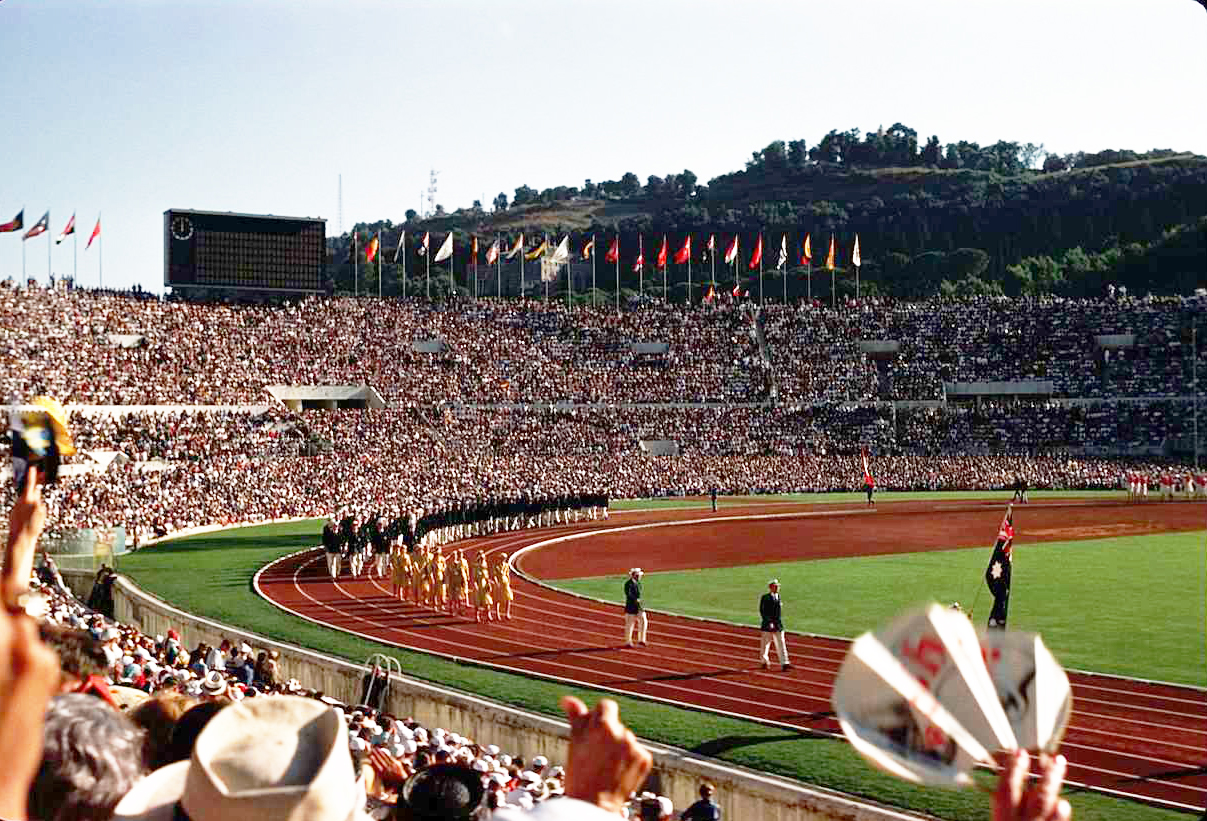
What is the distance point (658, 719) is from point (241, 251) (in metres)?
59.8

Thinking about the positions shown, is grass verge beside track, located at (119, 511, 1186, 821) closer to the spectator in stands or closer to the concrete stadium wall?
the concrete stadium wall

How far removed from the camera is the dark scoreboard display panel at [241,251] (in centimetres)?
6988

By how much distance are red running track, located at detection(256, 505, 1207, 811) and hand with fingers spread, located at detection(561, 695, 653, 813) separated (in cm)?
1074

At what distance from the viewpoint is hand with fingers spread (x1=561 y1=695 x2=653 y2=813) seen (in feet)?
9.37

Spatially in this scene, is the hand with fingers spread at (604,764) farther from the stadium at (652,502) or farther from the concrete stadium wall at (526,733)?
the concrete stadium wall at (526,733)

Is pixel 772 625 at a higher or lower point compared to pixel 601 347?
lower

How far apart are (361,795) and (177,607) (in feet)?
79.8

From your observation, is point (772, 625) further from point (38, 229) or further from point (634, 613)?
point (38, 229)

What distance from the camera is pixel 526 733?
1495cm

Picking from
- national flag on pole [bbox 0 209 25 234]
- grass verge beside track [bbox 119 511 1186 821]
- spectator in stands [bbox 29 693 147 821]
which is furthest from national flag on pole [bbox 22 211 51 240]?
spectator in stands [bbox 29 693 147 821]

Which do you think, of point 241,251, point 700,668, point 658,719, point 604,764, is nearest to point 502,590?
point 700,668

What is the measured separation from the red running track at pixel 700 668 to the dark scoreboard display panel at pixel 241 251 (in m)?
41.6

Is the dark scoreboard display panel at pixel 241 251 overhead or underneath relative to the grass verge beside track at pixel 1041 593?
overhead

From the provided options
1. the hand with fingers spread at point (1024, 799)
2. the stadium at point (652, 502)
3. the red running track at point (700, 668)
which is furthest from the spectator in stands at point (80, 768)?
the red running track at point (700, 668)
